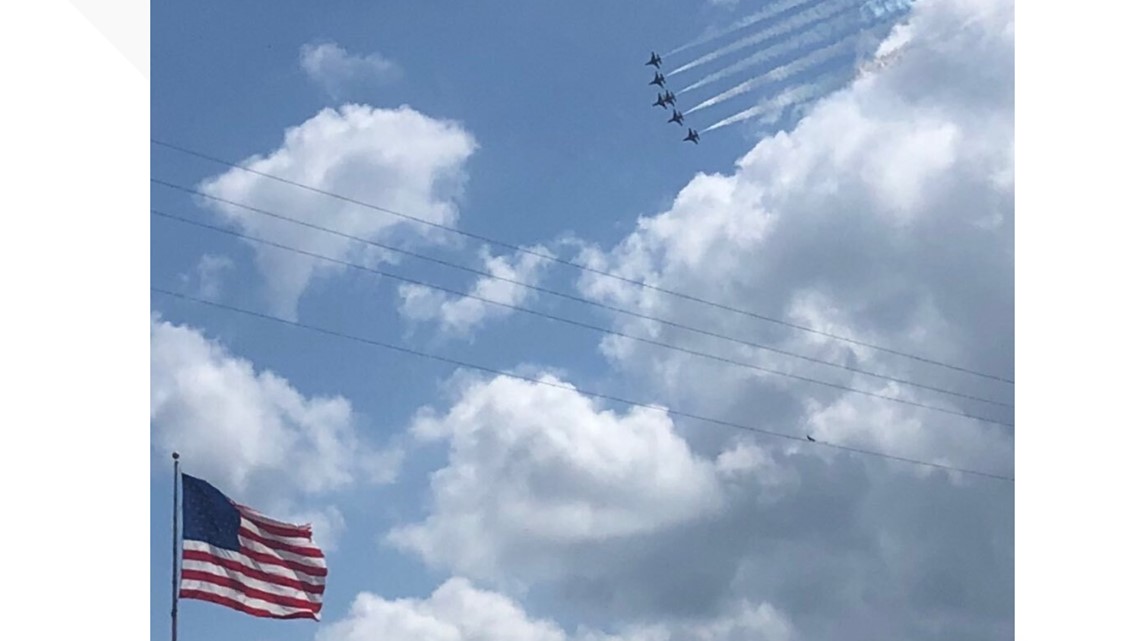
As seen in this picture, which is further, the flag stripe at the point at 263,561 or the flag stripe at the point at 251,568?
the flag stripe at the point at 263,561

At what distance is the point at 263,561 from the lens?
234 ft

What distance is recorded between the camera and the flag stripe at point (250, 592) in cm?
6881

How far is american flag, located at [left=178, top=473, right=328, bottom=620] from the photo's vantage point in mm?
69438

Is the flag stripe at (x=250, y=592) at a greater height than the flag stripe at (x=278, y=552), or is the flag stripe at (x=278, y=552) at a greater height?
the flag stripe at (x=278, y=552)

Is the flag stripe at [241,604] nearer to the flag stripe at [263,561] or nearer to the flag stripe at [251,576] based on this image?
the flag stripe at [251,576]

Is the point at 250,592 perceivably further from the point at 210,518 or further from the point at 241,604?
the point at 210,518

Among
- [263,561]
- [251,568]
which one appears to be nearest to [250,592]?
[251,568]

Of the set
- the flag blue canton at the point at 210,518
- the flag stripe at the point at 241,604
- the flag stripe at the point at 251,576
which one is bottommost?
the flag stripe at the point at 241,604

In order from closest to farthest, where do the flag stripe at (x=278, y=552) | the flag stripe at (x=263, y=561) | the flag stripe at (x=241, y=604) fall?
the flag stripe at (x=241, y=604), the flag stripe at (x=263, y=561), the flag stripe at (x=278, y=552)

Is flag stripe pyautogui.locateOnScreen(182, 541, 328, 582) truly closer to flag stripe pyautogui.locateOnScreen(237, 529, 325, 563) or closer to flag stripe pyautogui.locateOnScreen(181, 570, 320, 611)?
flag stripe pyautogui.locateOnScreen(237, 529, 325, 563)

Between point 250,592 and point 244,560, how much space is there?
1406 mm

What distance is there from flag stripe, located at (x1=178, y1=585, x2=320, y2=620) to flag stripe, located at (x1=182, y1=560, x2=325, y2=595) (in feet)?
2.34
